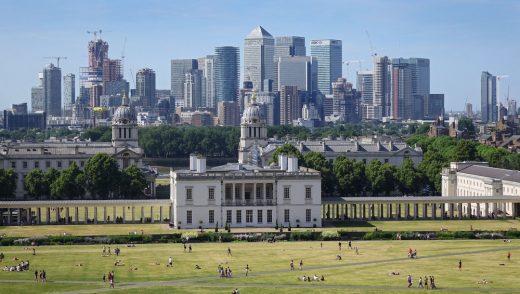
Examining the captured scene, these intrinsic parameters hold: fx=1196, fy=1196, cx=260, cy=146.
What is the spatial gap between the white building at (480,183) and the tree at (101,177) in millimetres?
41188

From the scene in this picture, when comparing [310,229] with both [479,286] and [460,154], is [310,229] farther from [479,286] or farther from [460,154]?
[460,154]

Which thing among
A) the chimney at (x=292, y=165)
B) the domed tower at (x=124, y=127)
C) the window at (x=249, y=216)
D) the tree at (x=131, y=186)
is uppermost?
the domed tower at (x=124, y=127)

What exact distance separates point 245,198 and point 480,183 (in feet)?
105

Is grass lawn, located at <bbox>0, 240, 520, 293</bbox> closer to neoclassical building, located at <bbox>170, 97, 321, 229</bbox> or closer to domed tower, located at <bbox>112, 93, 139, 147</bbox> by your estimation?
neoclassical building, located at <bbox>170, 97, 321, 229</bbox>

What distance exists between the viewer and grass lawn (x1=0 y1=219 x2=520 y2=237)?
11244cm

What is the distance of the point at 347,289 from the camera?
77500 millimetres

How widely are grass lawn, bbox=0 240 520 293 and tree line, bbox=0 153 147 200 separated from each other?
4151 cm

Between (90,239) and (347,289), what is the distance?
1320 inches

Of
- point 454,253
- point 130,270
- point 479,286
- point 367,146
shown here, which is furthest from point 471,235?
point 367,146

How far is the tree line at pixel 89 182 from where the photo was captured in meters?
142

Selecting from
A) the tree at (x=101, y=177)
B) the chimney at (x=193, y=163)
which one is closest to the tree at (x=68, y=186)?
the tree at (x=101, y=177)

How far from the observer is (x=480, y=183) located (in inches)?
5443

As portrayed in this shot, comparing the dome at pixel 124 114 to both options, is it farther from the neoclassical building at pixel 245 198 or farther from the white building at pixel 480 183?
the neoclassical building at pixel 245 198

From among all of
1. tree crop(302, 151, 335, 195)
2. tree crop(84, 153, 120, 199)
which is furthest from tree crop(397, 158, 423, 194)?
tree crop(84, 153, 120, 199)
